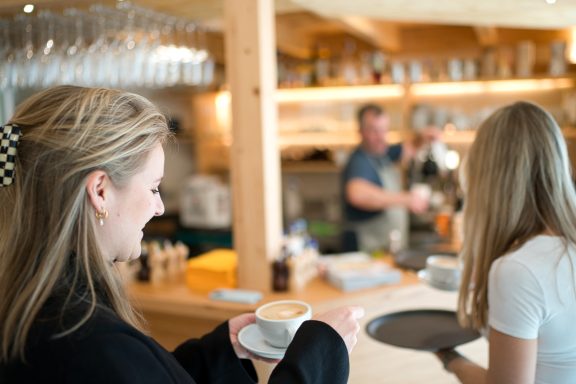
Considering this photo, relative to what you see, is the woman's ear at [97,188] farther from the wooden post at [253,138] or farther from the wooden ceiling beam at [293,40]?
the wooden ceiling beam at [293,40]

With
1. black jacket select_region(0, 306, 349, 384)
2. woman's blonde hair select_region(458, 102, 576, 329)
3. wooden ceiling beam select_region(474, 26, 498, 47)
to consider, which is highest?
wooden ceiling beam select_region(474, 26, 498, 47)

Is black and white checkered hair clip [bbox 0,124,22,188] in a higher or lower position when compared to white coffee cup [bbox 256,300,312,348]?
higher

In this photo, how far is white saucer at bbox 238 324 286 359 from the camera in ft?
3.88

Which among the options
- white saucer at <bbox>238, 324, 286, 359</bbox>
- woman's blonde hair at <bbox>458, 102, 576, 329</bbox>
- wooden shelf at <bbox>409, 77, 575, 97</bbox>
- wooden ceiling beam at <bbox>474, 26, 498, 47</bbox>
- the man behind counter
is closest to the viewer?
white saucer at <bbox>238, 324, 286, 359</bbox>

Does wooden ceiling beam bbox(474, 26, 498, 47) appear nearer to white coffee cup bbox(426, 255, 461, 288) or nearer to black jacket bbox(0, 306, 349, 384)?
white coffee cup bbox(426, 255, 461, 288)

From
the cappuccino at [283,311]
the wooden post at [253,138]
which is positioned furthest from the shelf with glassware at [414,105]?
the cappuccino at [283,311]

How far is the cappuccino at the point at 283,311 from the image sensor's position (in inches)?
48.8

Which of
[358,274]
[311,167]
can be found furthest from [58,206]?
[311,167]

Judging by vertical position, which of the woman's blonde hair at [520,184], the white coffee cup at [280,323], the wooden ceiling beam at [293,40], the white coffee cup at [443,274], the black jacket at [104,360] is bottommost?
the white coffee cup at [443,274]

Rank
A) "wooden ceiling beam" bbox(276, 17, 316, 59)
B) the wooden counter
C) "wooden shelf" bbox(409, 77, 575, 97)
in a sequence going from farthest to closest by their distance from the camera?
"wooden ceiling beam" bbox(276, 17, 316, 59), "wooden shelf" bbox(409, 77, 575, 97), the wooden counter

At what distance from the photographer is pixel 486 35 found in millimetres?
4387

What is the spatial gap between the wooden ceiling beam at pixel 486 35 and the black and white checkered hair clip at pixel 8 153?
12.7ft

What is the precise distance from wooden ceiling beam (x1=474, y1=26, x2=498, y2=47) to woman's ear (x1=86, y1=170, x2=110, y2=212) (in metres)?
3.81

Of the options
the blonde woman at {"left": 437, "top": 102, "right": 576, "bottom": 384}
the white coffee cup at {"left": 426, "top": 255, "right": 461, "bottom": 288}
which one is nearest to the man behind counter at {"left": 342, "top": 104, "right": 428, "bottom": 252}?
the white coffee cup at {"left": 426, "top": 255, "right": 461, "bottom": 288}
